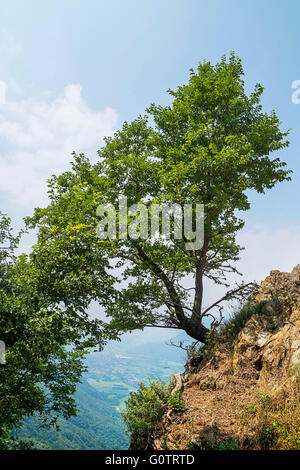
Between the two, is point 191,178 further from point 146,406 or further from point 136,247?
point 146,406

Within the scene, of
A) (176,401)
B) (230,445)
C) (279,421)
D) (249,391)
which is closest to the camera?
(279,421)

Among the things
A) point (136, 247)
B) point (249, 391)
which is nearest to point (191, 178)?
point (136, 247)

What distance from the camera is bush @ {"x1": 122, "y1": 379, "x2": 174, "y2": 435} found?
8039 mm

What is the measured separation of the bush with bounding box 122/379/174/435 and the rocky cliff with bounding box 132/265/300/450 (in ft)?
1.06

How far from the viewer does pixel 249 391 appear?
24.5ft

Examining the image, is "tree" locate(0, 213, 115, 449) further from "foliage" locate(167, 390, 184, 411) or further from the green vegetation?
"foliage" locate(167, 390, 184, 411)

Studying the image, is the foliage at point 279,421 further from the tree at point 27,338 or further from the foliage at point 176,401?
the tree at point 27,338

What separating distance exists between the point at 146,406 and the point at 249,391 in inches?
140

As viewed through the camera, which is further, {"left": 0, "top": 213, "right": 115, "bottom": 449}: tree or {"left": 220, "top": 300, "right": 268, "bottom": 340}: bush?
{"left": 220, "top": 300, "right": 268, "bottom": 340}: bush

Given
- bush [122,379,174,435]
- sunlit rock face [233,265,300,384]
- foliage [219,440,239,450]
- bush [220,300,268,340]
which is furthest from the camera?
bush [220,300,268,340]

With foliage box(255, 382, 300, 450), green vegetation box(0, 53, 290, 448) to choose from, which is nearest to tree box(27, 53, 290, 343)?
green vegetation box(0, 53, 290, 448)

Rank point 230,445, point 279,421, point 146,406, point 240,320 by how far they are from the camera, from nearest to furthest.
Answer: point 279,421 < point 230,445 < point 146,406 < point 240,320

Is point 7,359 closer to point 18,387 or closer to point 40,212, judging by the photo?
point 18,387
